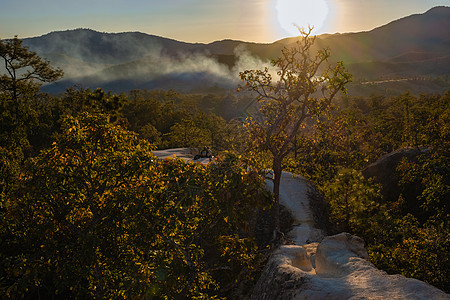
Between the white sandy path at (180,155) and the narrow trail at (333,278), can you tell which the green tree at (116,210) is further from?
the white sandy path at (180,155)

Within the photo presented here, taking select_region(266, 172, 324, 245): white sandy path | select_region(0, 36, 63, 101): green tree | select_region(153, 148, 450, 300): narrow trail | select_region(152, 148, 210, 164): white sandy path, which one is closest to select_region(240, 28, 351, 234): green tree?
select_region(266, 172, 324, 245): white sandy path

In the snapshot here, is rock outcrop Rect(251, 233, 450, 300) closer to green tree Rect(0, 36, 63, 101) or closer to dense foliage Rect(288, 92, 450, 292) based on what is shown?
dense foliage Rect(288, 92, 450, 292)

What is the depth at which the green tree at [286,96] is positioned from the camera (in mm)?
16297

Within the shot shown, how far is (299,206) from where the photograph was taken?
72.7 feet

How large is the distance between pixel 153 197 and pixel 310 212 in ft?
50.6

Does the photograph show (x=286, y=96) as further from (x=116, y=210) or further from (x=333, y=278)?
(x=116, y=210)

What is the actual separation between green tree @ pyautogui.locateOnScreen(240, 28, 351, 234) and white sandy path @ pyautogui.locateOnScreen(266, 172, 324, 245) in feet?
8.73

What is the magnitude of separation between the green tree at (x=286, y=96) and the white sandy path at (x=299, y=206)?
2662mm

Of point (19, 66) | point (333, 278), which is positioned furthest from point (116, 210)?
point (19, 66)

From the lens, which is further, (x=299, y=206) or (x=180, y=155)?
(x=180, y=155)

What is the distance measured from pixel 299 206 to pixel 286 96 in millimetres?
8290

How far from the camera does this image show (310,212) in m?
21.8

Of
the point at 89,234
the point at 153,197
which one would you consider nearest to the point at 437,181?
the point at 153,197

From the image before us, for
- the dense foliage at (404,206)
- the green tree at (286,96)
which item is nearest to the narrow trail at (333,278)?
the dense foliage at (404,206)
